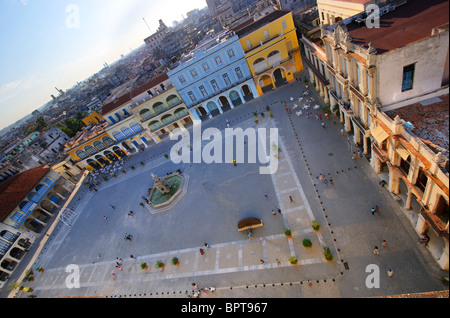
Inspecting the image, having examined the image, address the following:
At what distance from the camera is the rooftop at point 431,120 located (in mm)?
15383

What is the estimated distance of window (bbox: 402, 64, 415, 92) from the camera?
17102 millimetres

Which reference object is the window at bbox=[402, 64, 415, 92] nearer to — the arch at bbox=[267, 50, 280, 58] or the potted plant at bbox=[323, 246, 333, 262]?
the potted plant at bbox=[323, 246, 333, 262]

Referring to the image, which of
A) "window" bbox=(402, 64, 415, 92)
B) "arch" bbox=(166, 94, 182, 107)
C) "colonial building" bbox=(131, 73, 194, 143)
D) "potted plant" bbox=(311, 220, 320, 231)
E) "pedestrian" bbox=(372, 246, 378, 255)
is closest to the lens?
"window" bbox=(402, 64, 415, 92)

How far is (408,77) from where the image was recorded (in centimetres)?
1750

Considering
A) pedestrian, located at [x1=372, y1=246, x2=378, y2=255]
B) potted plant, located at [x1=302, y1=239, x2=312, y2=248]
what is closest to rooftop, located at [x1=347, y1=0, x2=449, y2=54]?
pedestrian, located at [x1=372, y1=246, x2=378, y2=255]

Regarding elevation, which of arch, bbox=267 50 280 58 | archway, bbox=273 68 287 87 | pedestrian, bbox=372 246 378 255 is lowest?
pedestrian, bbox=372 246 378 255

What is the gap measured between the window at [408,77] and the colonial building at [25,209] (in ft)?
191

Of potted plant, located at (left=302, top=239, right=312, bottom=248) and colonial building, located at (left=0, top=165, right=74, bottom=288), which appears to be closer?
potted plant, located at (left=302, top=239, right=312, bottom=248)

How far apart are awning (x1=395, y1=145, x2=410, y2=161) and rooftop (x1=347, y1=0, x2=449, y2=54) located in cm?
749

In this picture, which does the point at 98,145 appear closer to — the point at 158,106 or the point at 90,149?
the point at 90,149

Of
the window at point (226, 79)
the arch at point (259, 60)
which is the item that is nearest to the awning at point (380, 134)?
the arch at point (259, 60)
